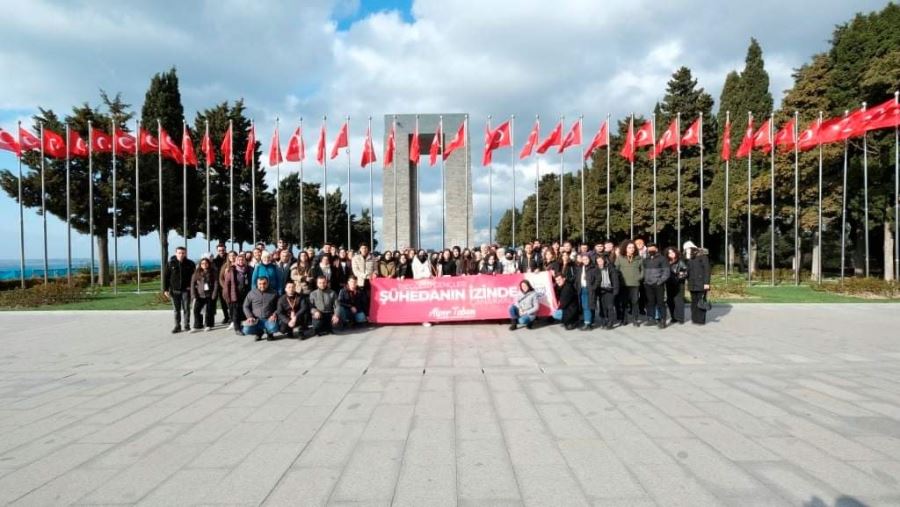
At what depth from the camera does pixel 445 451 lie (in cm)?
385

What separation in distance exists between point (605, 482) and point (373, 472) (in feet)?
5.38

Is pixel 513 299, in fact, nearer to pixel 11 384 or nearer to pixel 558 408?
pixel 558 408

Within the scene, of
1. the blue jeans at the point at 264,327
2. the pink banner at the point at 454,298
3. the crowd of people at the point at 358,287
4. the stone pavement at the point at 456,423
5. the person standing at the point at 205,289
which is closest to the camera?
the stone pavement at the point at 456,423

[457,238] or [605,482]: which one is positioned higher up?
[457,238]

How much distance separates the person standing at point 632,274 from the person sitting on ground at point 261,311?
7.18m

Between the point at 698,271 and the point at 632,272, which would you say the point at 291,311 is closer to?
the point at 632,272

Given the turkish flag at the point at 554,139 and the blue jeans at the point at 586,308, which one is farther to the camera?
the turkish flag at the point at 554,139

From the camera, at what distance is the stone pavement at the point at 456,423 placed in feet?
10.7

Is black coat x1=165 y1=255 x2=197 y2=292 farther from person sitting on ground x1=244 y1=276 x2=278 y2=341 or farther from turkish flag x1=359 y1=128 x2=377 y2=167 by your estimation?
turkish flag x1=359 y1=128 x2=377 y2=167

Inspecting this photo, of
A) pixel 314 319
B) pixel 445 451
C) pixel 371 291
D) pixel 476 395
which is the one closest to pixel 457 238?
pixel 371 291

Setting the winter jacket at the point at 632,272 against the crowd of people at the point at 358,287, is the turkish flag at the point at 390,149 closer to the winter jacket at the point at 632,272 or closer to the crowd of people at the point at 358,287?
the crowd of people at the point at 358,287

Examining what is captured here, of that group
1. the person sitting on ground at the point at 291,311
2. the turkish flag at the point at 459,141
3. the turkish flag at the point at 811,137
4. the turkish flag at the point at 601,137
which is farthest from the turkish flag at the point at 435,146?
the turkish flag at the point at 811,137

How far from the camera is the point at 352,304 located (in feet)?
33.9

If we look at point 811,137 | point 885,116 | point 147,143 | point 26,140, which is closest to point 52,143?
point 26,140
